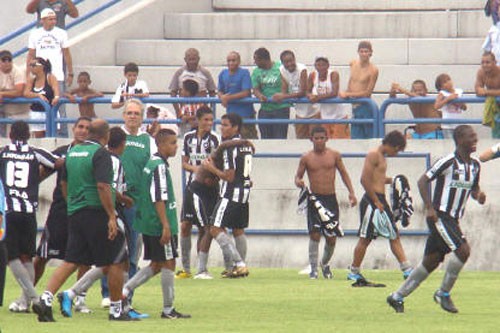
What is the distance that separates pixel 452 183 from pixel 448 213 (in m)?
0.29

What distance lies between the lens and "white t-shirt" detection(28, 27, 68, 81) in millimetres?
24984

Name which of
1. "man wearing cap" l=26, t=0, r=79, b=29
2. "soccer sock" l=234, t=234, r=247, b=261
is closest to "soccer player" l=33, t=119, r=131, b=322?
"soccer sock" l=234, t=234, r=247, b=261

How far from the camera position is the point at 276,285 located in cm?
1953

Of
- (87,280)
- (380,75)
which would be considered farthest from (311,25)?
(87,280)

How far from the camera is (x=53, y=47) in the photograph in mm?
25078

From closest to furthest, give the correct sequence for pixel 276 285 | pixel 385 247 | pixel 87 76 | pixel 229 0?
pixel 276 285 → pixel 385 247 → pixel 87 76 → pixel 229 0

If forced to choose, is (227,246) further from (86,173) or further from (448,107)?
(86,173)

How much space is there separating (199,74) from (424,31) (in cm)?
497

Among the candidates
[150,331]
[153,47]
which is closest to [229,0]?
[153,47]

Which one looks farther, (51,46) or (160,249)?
(51,46)

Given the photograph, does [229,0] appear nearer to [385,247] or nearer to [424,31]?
[424,31]

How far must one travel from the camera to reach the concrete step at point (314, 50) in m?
26.5

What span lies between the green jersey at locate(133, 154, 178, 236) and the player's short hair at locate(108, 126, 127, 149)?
17.6 inches

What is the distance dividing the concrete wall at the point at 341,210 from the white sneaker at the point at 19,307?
703 centimetres
